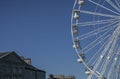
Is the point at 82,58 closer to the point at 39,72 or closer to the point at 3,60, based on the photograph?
the point at 3,60

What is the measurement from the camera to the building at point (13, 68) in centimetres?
10189

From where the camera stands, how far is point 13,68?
105875 millimetres

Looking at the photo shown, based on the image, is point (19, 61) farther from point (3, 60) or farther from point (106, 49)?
point (106, 49)

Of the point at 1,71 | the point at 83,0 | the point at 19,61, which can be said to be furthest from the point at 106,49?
the point at 19,61

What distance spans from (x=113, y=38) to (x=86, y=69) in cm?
676

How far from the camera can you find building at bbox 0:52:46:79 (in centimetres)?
10189

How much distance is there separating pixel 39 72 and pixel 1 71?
24.9 m

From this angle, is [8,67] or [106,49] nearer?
[106,49]

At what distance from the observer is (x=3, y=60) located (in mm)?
102250

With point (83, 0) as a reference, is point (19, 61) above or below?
below

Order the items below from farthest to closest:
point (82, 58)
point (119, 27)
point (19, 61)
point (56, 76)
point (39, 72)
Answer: point (56, 76) → point (39, 72) → point (19, 61) → point (82, 58) → point (119, 27)

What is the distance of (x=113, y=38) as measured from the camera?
2212 inches

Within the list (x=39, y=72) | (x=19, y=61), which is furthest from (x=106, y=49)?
(x=39, y=72)

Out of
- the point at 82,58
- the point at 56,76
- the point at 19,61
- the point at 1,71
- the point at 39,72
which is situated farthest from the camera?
the point at 56,76
